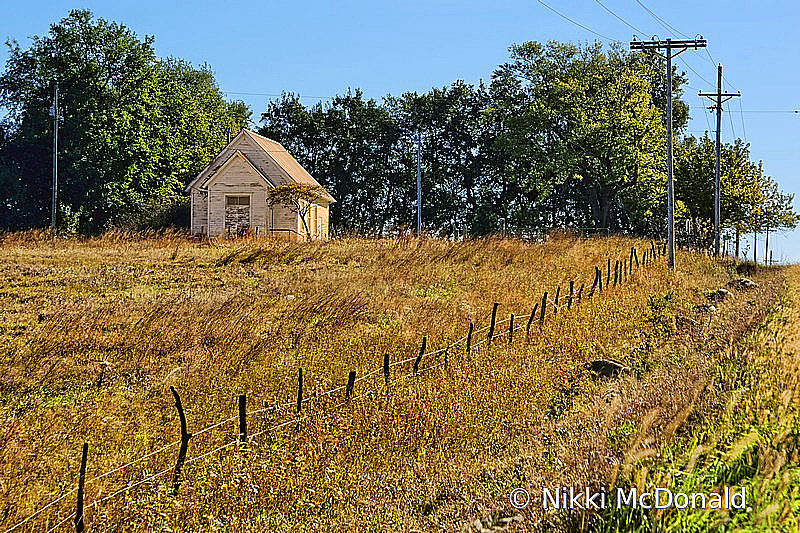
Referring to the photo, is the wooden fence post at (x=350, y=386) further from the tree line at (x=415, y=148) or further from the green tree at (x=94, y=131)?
the green tree at (x=94, y=131)

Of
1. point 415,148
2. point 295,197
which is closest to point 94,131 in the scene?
point 295,197

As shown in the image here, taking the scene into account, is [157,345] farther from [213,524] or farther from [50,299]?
[213,524]

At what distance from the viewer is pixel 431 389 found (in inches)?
434

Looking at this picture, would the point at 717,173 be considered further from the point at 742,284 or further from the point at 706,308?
the point at 706,308

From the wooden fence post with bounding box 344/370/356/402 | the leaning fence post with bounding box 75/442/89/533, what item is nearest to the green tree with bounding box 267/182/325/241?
the wooden fence post with bounding box 344/370/356/402

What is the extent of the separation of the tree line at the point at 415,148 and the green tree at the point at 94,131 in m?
0.09

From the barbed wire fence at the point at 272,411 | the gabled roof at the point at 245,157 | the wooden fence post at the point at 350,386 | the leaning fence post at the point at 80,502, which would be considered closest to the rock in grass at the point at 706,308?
the barbed wire fence at the point at 272,411

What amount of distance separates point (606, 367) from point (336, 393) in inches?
183

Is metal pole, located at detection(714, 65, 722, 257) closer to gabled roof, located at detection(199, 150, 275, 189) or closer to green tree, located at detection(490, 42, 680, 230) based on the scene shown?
green tree, located at detection(490, 42, 680, 230)

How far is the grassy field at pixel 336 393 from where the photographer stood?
7309mm

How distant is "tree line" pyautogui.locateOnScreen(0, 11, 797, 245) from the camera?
4453 cm

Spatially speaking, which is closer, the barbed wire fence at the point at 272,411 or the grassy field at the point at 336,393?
the barbed wire fence at the point at 272,411

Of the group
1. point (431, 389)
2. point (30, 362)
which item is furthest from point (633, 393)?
point (30, 362)

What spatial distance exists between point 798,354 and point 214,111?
188 ft
